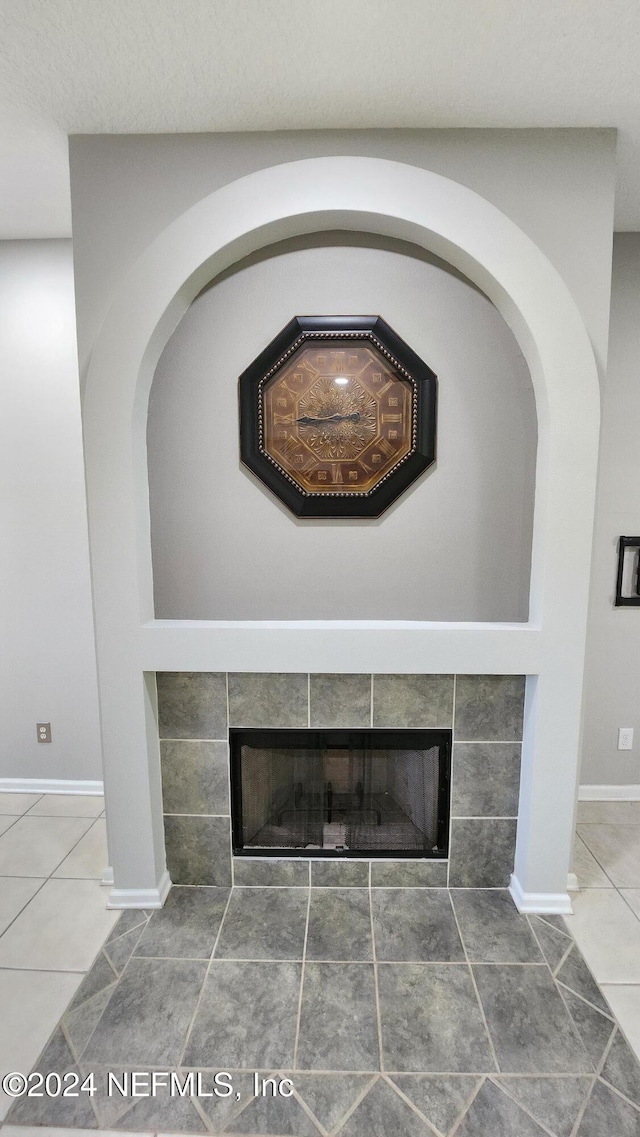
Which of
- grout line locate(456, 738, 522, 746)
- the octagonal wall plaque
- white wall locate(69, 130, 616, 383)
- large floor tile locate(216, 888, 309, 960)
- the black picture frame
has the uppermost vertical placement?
white wall locate(69, 130, 616, 383)

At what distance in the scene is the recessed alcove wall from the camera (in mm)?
2043

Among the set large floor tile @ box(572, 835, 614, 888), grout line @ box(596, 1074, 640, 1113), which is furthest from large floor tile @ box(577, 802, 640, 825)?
grout line @ box(596, 1074, 640, 1113)

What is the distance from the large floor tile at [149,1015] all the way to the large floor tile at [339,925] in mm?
388

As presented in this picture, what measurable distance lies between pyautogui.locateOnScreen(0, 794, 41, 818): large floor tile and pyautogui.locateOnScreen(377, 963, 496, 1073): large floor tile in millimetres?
1943

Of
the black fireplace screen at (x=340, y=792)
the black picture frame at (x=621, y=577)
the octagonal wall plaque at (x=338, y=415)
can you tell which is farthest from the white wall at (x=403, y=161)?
the black fireplace screen at (x=340, y=792)

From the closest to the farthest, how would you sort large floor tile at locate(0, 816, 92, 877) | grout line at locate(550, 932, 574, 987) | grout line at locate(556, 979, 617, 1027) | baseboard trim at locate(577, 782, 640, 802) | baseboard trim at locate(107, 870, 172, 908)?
grout line at locate(556, 979, 617, 1027) → grout line at locate(550, 932, 574, 987) → baseboard trim at locate(107, 870, 172, 908) → large floor tile at locate(0, 816, 92, 877) → baseboard trim at locate(577, 782, 640, 802)

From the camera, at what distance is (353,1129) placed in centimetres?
139

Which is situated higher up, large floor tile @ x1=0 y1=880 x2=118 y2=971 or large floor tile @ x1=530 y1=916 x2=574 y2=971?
large floor tile @ x1=530 y1=916 x2=574 y2=971

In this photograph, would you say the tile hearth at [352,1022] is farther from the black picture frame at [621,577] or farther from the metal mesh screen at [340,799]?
the black picture frame at [621,577]

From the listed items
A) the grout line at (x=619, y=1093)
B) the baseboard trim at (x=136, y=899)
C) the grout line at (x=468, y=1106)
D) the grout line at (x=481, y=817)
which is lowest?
the grout line at (x=619, y=1093)

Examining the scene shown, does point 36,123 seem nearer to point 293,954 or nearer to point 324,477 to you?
point 324,477

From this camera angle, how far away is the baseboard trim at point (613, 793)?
9.50ft

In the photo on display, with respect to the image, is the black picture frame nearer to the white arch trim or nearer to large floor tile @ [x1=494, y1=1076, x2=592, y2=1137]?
the white arch trim

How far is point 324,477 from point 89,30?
1353 mm
